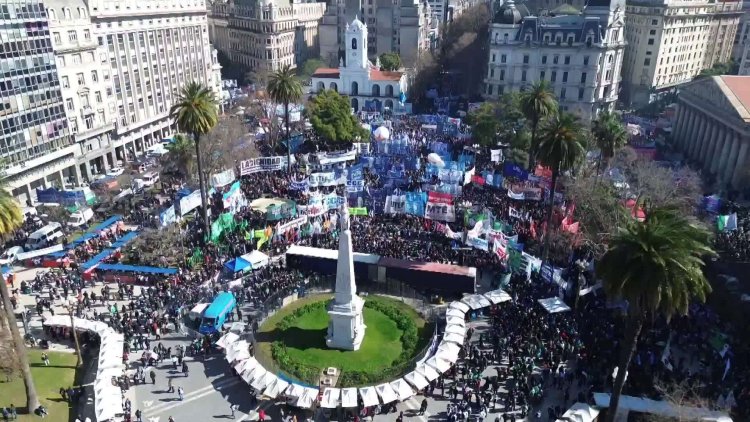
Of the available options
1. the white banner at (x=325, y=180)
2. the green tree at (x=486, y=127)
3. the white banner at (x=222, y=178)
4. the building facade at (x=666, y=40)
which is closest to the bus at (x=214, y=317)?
the white banner at (x=325, y=180)

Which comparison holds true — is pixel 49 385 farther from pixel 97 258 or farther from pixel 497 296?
pixel 497 296

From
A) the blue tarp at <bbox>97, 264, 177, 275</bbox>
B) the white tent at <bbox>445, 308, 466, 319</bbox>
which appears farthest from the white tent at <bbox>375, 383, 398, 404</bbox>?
the blue tarp at <bbox>97, 264, 177, 275</bbox>

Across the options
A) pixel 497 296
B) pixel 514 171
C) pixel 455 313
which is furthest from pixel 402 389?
pixel 514 171

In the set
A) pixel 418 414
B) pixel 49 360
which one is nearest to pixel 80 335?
pixel 49 360

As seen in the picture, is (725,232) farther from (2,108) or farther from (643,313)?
(2,108)

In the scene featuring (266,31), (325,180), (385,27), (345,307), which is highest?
(385,27)

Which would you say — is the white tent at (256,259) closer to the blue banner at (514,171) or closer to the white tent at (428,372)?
the white tent at (428,372)
